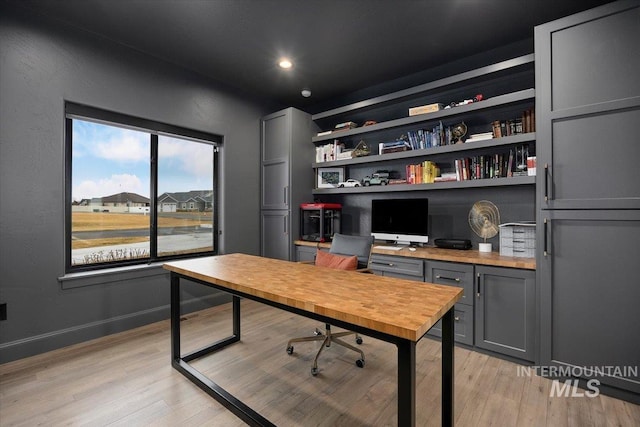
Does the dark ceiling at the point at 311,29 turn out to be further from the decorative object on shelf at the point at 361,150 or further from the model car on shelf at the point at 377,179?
the model car on shelf at the point at 377,179

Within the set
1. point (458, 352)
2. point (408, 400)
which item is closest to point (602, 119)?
point (458, 352)

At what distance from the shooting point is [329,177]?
4191mm

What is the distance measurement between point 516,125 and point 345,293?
94.6 inches

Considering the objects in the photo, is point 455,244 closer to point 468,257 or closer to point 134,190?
point 468,257

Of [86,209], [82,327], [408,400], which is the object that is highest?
[86,209]

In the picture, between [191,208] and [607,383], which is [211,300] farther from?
[607,383]

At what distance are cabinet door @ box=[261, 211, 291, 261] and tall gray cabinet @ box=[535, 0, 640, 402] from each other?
276cm

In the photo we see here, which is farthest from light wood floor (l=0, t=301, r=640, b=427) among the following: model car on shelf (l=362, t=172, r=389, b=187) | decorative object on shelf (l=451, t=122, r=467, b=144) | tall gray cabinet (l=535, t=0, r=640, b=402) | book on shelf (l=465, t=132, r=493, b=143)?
decorative object on shelf (l=451, t=122, r=467, b=144)

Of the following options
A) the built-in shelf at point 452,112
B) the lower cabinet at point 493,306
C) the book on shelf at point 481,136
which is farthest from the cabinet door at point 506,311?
the built-in shelf at point 452,112

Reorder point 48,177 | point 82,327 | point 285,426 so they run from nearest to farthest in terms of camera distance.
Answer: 1. point 285,426
2. point 48,177
3. point 82,327

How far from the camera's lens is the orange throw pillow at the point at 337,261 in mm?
2303

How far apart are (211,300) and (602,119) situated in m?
4.09

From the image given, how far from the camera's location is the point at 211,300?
3.73 metres

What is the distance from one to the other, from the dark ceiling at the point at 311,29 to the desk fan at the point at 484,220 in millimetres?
1615
